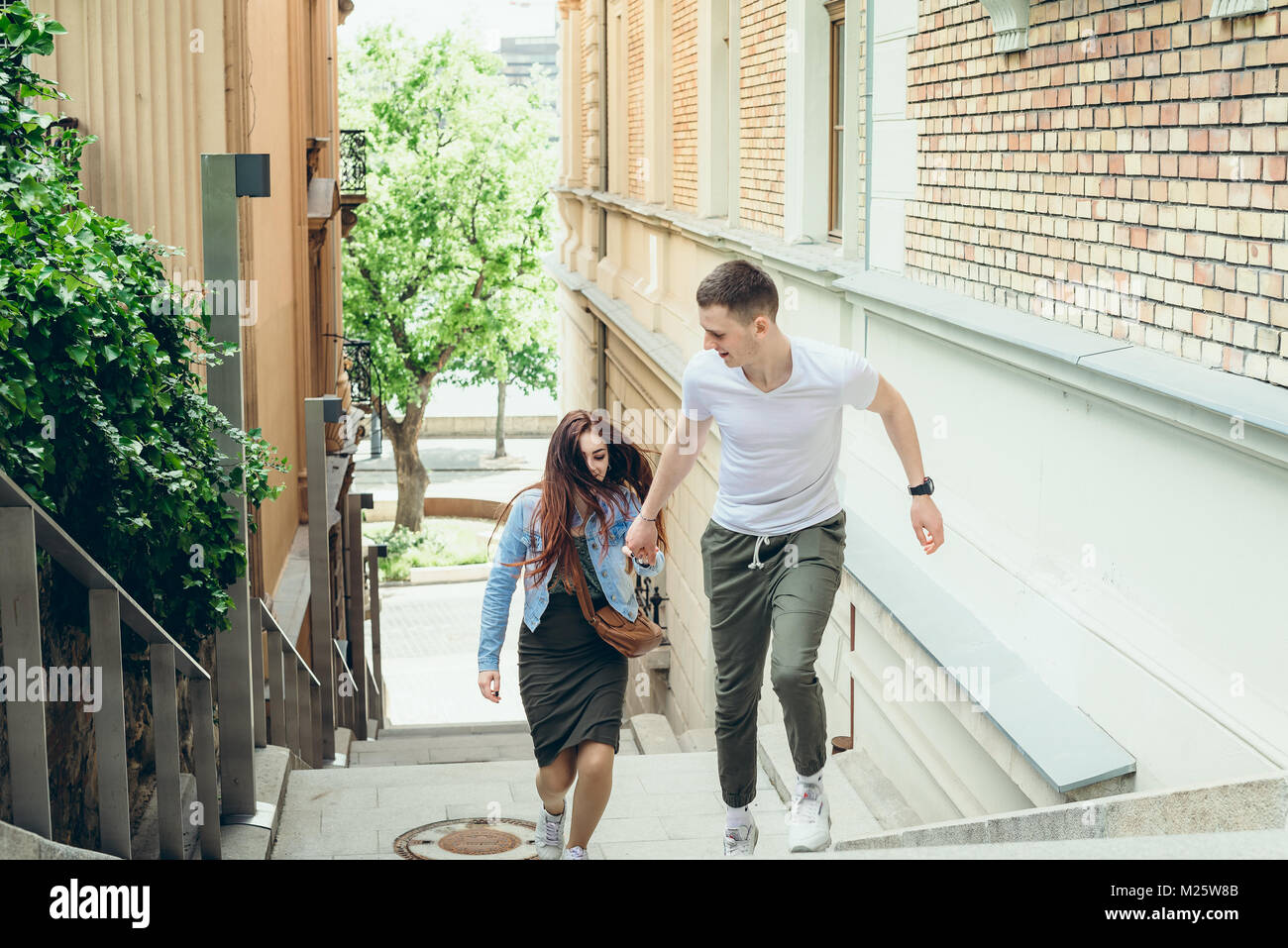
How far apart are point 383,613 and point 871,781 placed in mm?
17867

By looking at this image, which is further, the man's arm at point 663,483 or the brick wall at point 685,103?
the brick wall at point 685,103

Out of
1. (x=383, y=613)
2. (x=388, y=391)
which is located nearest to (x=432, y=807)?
(x=383, y=613)

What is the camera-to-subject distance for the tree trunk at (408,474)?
2995 cm

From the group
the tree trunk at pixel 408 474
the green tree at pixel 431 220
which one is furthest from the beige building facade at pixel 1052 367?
the tree trunk at pixel 408 474

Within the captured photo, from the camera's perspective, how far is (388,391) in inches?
1176

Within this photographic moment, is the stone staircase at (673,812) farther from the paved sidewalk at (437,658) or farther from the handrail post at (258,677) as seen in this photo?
the paved sidewalk at (437,658)

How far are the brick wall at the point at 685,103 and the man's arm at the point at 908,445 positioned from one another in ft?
29.4

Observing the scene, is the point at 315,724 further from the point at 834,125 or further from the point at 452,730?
the point at 452,730

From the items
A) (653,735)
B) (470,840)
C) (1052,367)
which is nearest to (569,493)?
(1052,367)

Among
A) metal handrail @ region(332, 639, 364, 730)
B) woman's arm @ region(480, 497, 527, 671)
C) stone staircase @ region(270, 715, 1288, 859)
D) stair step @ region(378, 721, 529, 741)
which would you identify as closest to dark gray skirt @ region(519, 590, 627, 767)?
woman's arm @ region(480, 497, 527, 671)

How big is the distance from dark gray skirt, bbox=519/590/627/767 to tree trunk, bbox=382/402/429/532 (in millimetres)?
25099

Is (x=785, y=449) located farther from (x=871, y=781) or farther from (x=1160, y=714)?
(x=871, y=781)

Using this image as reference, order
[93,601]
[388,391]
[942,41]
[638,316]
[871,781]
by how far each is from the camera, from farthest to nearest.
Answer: [388,391] → [638,316] → [871,781] → [942,41] → [93,601]

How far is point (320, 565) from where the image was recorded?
10.1 meters
